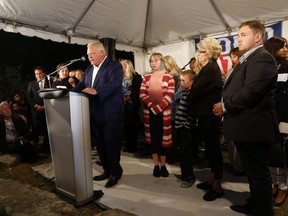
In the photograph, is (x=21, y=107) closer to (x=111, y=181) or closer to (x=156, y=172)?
(x=111, y=181)

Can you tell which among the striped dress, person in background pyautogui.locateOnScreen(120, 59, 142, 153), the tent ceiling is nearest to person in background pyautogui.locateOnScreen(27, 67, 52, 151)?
the tent ceiling

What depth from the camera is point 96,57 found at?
2.92 m

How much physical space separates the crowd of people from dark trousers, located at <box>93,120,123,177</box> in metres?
0.01

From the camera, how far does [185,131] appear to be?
288cm

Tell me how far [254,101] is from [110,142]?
168cm

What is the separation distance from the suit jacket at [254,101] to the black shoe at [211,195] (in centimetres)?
89

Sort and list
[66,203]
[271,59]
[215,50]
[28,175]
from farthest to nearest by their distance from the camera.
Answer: [28,175] < [215,50] < [66,203] < [271,59]

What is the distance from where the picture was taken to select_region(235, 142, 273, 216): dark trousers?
6.44ft

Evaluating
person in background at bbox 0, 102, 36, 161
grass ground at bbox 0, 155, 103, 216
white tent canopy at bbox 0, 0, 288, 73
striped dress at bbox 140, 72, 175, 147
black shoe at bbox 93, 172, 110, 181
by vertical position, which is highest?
white tent canopy at bbox 0, 0, 288, 73

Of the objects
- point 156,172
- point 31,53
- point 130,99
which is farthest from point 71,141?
point 31,53

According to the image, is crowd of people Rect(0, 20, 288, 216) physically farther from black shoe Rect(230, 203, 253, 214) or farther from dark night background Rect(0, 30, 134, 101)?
dark night background Rect(0, 30, 134, 101)

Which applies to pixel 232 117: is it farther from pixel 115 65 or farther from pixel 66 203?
pixel 66 203

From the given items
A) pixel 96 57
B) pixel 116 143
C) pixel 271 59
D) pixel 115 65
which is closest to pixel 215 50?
pixel 271 59

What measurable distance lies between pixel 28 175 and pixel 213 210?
2645mm
